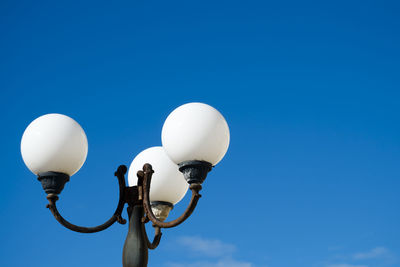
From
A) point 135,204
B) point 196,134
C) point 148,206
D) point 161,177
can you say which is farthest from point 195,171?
point 161,177

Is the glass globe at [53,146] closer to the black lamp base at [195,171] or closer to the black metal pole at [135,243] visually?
the black metal pole at [135,243]

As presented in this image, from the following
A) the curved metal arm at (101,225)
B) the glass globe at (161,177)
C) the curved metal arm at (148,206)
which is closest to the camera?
the curved metal arm at (148,206)

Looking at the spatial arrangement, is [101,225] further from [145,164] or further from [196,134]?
[196,134]

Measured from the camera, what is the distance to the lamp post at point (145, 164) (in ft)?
13.2

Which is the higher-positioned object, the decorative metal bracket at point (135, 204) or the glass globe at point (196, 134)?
the glass globe at point (196, 134)

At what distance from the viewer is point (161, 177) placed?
4.94m

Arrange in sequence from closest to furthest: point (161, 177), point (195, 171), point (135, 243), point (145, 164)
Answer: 1. point (195, 171)
2. point (135, 243)
3. point (145, 164)
4. point (161, 177)

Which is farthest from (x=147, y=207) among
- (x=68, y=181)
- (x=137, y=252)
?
(x=68, y=181)

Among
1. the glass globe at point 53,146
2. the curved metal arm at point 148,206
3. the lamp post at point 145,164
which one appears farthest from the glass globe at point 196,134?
the glass globe at point 53,146

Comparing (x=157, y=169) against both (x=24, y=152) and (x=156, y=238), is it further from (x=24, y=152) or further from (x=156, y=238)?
(x=24, y=152)

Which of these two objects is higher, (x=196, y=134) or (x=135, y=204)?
(x=196, y=134)

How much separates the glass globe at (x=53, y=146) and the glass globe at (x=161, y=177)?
0.64 m

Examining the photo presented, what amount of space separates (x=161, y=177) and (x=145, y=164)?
0.71 metres

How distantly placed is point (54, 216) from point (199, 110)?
1348 millimetres
